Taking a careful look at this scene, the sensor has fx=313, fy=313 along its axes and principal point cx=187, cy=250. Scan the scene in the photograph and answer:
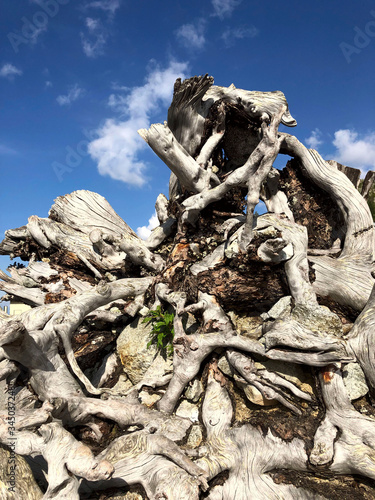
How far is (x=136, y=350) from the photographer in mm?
7258

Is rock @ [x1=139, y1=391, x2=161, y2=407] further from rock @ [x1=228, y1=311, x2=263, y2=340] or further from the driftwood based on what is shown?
rock @ [x1=228, y1=311, x2=263, y2=340]

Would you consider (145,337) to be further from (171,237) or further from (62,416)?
(171,237)

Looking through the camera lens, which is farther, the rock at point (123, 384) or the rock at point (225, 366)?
the rock at point (123, 384)

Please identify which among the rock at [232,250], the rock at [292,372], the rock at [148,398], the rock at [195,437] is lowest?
the rock at [195,437]

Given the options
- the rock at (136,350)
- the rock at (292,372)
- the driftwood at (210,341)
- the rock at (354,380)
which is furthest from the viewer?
the rock at (136,350)

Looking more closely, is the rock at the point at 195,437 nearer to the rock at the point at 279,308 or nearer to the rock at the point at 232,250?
the rock at the point at 279,308

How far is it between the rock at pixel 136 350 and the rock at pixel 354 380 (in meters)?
3.89

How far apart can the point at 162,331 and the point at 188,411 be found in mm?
1796

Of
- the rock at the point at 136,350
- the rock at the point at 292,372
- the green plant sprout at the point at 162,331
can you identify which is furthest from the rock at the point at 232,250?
the rock at the point at 136,350

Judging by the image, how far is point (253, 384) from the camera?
533 cm

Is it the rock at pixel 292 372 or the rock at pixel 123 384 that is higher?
the rock at pixel 292 372

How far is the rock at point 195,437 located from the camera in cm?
535

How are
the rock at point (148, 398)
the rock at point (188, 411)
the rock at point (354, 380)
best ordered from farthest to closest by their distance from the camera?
the rock at point (148, 398) → the rock at point (188, 411) → the rock at point (354, 380)

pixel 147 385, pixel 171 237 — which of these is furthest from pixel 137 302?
pixel 171 237
